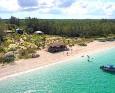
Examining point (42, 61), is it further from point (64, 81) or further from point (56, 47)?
point (64, 81)

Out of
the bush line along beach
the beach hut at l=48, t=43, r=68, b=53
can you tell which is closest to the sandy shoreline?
the bush line along beach

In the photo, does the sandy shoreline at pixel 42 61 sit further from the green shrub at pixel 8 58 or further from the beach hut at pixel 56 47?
the beach hut at pixel 56 47

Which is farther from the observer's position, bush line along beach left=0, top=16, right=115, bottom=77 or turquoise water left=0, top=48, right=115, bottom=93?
bush line along beach left=0, top=16, right=115, bottom=77

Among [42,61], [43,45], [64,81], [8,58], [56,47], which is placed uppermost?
[56,47]

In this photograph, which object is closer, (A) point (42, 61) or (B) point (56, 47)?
(A) point (42, 61)

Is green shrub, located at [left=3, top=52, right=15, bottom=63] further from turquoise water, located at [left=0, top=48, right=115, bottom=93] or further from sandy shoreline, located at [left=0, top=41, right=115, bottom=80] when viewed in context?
A: turquoise water, located at [left=0, top=48, right=115, bottom=93]

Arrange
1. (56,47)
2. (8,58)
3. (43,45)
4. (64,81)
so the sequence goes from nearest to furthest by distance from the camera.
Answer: (64,81)
(8,58)
(56,47)
(43,45)

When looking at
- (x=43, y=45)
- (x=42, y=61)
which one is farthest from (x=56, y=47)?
(x=42, y=61)
